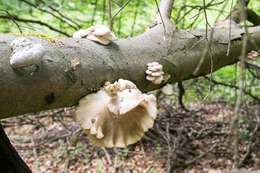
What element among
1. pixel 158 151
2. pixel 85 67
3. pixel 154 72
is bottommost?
pixel 158 151

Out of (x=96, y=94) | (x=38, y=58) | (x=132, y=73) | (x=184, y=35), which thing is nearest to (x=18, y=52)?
(x=38, y=58)

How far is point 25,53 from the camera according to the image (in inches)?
46.9

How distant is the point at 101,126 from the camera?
1599 millimetres

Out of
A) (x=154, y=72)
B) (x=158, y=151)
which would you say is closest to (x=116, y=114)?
(x=154, y=72)

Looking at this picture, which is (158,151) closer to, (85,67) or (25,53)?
(85,67)

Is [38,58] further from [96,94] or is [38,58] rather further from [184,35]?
[184,35]

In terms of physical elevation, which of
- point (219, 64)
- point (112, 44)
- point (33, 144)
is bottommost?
point (33, 144)

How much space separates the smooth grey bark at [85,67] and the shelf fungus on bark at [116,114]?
0.12 m

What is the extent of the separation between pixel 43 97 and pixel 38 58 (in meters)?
0.29

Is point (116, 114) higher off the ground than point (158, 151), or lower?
higher

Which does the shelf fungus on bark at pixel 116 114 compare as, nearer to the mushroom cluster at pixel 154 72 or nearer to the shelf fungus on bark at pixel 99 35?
the mushroom cluster at pixel 154 72

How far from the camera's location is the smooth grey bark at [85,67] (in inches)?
50.4

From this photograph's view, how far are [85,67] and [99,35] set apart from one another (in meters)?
0.35

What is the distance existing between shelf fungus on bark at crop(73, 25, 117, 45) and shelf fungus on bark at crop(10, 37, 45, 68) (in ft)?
1.97
